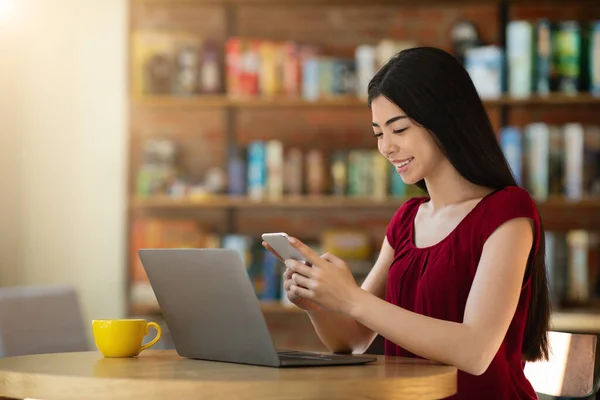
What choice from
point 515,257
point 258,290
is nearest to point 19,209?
point 258,290

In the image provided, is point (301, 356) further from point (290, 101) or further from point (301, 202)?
point (290, 101)

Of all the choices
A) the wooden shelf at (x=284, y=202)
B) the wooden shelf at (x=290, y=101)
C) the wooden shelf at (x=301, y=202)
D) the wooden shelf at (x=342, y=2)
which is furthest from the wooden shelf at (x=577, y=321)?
the wooden shelf at (x=342, y=2)

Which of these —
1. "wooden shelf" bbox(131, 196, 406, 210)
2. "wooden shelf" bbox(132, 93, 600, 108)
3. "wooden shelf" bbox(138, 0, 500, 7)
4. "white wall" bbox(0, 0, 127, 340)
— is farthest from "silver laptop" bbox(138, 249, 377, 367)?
"wooden shelf" bbox(138, 0, 500, 7)

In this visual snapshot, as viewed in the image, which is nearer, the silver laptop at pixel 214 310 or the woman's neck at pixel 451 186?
the silver laptop at pixel 214 310

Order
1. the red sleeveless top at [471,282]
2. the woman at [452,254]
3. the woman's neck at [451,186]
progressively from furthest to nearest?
1. the woman's neck at [451,186]
2. the red sleeveless top at [471,282]
3. the woman at [452,254]

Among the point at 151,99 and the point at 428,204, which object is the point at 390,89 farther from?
the point at 151,99

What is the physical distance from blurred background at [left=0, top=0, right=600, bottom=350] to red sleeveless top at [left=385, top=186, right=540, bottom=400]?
2351mm

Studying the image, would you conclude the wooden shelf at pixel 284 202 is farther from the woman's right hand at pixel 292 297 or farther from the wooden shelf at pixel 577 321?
the woman's right hand at pixel 292 297

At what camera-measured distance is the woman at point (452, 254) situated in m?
1.62

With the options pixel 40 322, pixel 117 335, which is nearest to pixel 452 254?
pixel 117 335

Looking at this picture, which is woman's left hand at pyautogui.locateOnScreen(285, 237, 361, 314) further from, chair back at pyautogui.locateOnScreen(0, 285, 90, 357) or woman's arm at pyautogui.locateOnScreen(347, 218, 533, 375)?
chair back at pyautogui.locateOnScreen(0, 285, 90, 357)

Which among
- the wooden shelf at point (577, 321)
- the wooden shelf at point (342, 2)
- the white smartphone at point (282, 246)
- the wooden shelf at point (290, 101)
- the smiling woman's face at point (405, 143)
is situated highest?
the wooden shelf at point (342, 2)

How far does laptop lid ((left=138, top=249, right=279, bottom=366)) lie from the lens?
1520mm

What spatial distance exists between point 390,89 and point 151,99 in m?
2.61
